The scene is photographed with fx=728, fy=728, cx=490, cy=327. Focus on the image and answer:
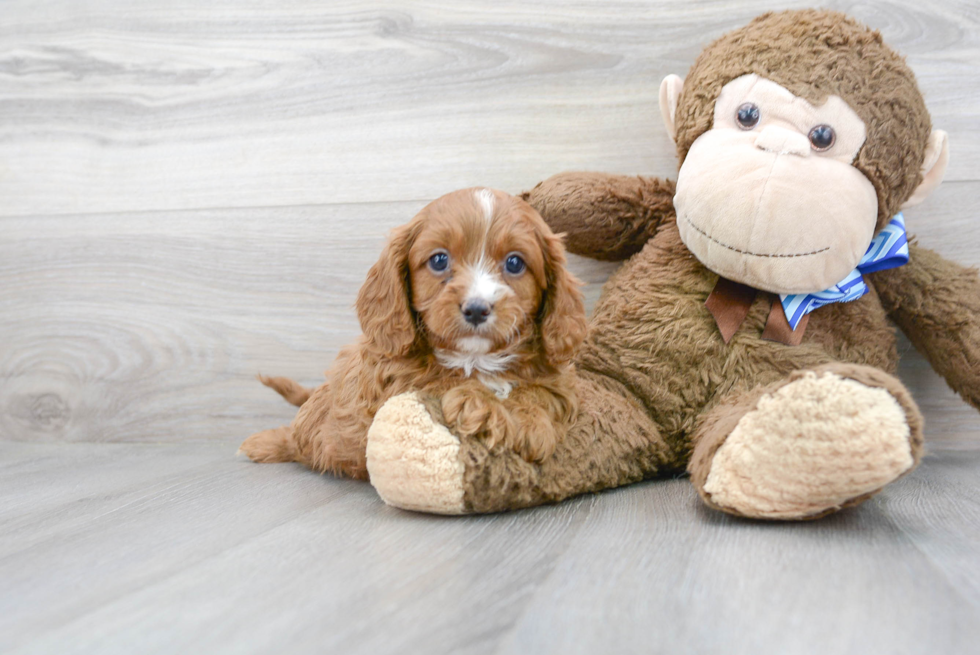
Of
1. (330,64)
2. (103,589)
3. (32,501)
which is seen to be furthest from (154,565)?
(330,64)

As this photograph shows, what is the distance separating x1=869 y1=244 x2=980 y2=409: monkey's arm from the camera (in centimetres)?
144

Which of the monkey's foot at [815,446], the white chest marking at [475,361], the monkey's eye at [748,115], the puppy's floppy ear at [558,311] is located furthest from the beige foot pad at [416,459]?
the monkey's eye at [748,115]

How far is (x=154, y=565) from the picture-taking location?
98 cm

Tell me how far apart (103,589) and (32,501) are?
0.63 meters

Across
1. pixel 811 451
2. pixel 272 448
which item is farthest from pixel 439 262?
pixel 272 448

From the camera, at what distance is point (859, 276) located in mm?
1414

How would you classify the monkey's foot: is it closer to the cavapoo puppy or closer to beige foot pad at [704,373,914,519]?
beige foot pad at [704,373,914,519]

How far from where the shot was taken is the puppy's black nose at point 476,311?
111 cm

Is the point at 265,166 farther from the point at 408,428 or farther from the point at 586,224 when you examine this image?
the point at 408,428

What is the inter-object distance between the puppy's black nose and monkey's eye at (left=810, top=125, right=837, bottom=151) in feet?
2.17

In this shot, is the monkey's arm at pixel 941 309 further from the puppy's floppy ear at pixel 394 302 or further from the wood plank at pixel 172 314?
the wood plank at pixel 172 314

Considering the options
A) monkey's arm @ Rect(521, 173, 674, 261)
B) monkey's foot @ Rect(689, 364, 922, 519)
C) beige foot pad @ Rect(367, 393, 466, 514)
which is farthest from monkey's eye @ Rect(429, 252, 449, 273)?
monkey's foot @ Rect(689, 364, 922, 519)

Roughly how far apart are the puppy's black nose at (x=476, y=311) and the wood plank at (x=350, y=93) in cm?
75

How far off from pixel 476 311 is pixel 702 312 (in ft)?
1.74
